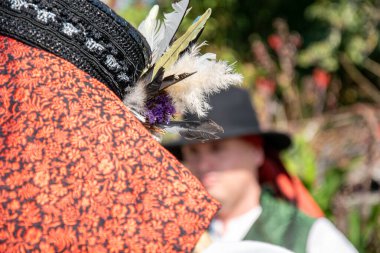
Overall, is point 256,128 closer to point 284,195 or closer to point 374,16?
point 284,195

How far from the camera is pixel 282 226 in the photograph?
2.54 m

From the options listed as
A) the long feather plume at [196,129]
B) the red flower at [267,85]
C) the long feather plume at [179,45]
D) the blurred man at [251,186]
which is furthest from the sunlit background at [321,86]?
the blurred man at [251,186]

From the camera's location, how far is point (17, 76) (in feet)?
3.39

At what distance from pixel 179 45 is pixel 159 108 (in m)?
0.14

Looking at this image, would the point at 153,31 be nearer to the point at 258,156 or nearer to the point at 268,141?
the point at 258,156

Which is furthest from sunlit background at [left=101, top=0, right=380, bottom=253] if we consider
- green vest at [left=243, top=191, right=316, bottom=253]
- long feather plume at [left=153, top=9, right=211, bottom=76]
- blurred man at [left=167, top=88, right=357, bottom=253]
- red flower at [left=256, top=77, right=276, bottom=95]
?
green vest at [left=243, top=191, right=316, bottom=253]

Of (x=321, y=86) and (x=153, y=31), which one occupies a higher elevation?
(x=321, y=86)

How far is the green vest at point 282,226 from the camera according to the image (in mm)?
2438

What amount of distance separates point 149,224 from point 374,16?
9.20 m

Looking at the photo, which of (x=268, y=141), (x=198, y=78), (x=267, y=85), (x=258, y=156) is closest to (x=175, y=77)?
(x=198, y=78)

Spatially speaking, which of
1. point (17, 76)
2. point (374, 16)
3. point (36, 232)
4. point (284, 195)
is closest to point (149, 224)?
point (36, 232)

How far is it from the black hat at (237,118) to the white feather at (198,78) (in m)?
1.70

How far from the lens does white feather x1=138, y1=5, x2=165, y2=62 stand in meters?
1.22

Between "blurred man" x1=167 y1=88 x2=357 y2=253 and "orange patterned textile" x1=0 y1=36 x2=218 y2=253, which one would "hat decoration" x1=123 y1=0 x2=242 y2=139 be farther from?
"blurred man" x1=167 y1=88 x2=357 y2=253
